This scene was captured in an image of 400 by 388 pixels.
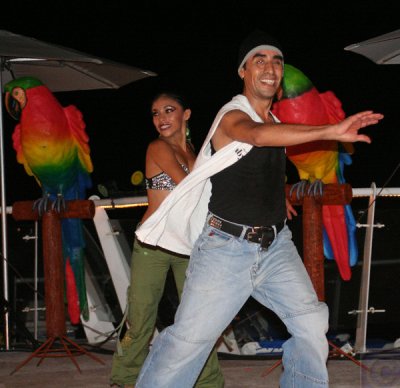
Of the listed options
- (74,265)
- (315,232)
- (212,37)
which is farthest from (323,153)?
(212,37)

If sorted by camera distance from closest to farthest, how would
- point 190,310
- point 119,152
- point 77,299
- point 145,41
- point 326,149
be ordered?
point 190,310 < point 326,149 < point 77,299 < point 145,41 < point 119,152

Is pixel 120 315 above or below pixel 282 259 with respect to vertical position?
below

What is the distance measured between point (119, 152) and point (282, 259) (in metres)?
5.98

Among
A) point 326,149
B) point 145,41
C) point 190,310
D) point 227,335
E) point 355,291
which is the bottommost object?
point 227,335

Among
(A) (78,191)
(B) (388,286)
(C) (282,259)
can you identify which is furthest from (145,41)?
(C) (282,259)

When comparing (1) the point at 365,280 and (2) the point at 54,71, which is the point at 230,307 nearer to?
(1) the point at 365,280

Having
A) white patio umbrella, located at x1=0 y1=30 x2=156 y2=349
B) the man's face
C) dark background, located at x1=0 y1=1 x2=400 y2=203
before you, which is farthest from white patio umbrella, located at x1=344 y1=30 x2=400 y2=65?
dark background, located at x1=0 y1=1 x2=400 y2=203

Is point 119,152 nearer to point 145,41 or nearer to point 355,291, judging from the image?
point 145,41

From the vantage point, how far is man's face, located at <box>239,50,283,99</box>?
7.77 feet

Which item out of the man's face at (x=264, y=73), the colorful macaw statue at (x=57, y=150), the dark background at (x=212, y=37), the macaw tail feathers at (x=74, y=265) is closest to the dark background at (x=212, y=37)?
the dark background at (x=212, y=37)

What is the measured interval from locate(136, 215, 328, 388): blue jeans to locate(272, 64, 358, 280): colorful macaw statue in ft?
4.79

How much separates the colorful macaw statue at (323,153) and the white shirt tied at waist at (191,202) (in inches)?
53.0

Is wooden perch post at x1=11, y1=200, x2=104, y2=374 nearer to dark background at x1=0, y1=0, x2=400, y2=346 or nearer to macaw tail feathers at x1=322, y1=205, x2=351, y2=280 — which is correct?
macaw tail feathers at x1=322, y1=205, x2=351, y2=280

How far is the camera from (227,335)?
4.27 m
